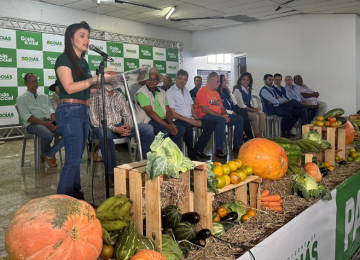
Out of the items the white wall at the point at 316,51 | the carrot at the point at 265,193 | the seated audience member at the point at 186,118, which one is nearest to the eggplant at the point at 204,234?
the carrot at the point at 265,193

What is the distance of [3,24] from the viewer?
6531mm

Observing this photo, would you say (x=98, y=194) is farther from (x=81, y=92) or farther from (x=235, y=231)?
(x=235, y=231)

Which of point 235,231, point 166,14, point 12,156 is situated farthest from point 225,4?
point 235,231

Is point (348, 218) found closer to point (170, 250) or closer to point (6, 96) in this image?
point (170, 250)

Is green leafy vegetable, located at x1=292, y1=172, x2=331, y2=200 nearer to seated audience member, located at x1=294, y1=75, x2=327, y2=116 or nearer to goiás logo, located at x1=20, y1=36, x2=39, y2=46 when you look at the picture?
seated audience member, located at x1=294, y1=75, x2=327, y2=116

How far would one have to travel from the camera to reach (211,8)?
824 centimetres

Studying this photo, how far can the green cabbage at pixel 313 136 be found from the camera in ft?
9.20

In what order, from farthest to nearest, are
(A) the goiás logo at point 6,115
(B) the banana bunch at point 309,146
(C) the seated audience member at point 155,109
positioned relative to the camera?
(A) the goiás logo at point 6,115, (C) the seated audience member at point 155,109, (B) the banana bunch at point 309,146

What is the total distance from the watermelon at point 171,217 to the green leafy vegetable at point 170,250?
8 centimetres

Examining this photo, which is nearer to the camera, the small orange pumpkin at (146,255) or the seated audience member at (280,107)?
the small orange pumpkin at (146,255)

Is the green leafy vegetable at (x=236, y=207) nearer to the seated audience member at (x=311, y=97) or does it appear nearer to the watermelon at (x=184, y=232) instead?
the watermelon at (x=184, y=232)

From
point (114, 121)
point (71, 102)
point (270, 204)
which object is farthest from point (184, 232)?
point (114, 121)

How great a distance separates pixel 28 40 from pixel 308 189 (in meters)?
6.45

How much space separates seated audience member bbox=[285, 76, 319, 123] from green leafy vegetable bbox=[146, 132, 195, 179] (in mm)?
6301
